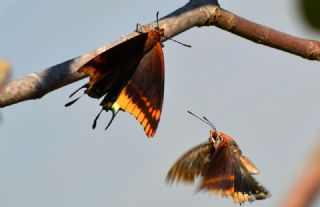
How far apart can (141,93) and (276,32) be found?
2.51 ft

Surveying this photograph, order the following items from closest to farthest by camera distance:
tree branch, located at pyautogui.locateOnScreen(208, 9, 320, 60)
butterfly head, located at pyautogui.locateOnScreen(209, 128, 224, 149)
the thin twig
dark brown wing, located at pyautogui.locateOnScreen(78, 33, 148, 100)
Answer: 1. the thin twig
2. dark brown wing, located at pyautogui.locateOnScreen(78, 33, 148, 100)
3. tree branch, located at pyautogui.locateOnScreen(208, 9, 320, 60)
4. butterfly head, located at pyautogui.locateOnScreen(209, 128, 224, 149)

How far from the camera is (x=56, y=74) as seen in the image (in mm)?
2256

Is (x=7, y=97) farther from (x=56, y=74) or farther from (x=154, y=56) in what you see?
(x=154, y=56)

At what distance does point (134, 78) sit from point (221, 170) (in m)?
0.90

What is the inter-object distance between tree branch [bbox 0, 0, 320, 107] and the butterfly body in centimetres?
75

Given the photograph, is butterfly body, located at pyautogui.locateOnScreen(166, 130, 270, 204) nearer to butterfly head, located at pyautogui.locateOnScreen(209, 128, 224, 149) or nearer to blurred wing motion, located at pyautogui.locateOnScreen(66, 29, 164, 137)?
butterfly head, located at pyautogui.locateOnScreen(209, 128, 224, 149)

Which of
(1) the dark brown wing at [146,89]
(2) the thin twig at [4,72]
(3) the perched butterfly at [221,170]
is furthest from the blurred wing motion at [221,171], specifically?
(2) the thin twig at [4,72]

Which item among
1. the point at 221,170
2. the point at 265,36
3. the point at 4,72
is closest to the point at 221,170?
the point at 221,170

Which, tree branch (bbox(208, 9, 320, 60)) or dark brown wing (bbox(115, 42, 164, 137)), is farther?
tree branch (bbox(208, 9, 320, 60))

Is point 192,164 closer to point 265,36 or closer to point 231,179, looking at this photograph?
point 231,179

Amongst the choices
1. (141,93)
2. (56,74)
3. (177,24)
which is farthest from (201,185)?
(56,74)

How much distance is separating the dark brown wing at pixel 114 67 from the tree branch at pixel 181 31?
0.03 m

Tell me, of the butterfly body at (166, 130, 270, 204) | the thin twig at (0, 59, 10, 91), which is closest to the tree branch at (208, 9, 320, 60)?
the butterfly body at (166, 130, 270, 204)

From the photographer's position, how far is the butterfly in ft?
8.66
